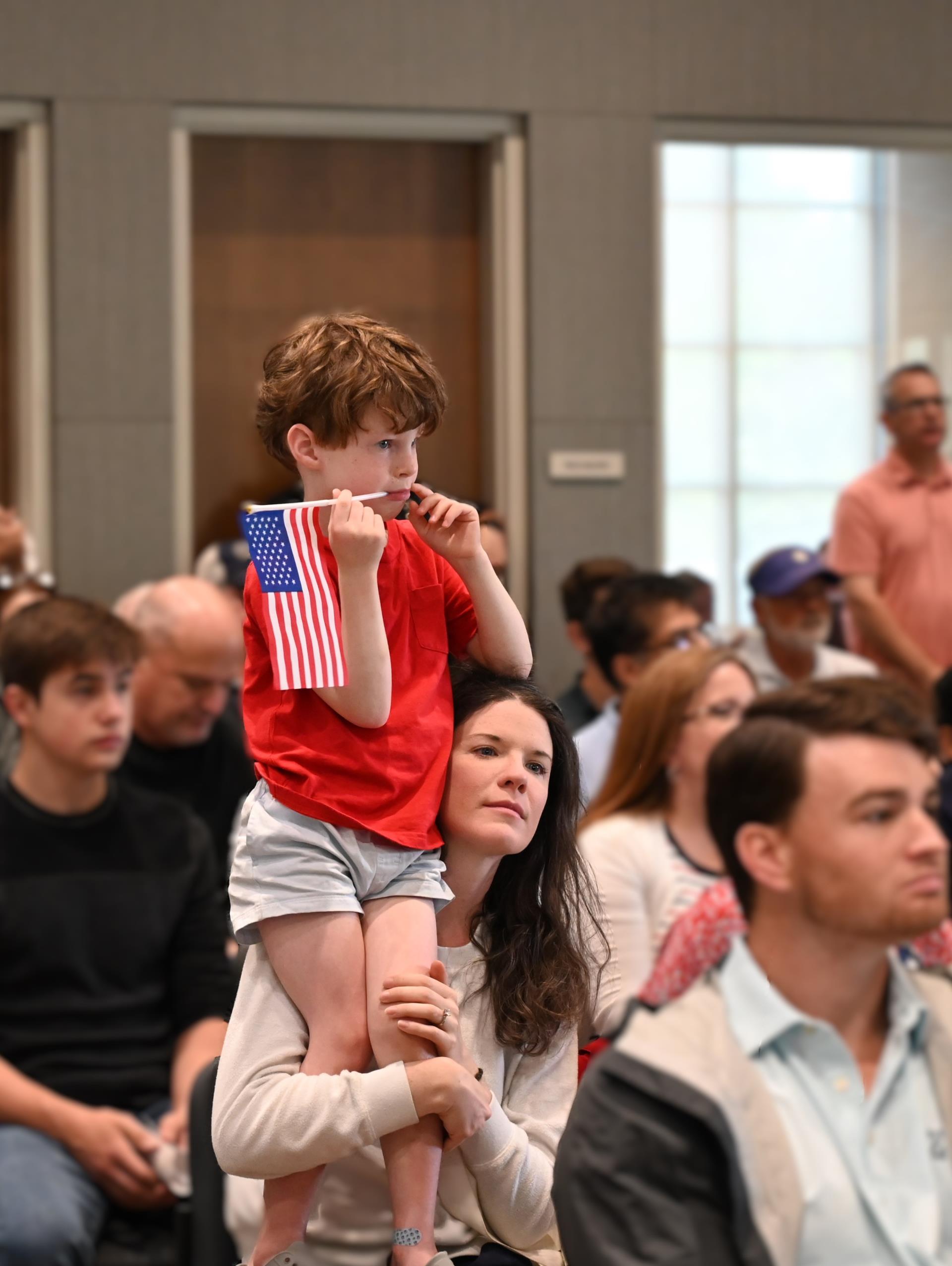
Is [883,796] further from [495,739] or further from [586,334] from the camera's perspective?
[586,334]

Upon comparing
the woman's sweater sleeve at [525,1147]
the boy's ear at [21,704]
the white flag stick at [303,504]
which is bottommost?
the woman's sweater sleeve at [525,1147]

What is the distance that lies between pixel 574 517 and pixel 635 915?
9.01ft

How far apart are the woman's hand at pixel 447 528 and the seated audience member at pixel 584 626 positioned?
2.60 m

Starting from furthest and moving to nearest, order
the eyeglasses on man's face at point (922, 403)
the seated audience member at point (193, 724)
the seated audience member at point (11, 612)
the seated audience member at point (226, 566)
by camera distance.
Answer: the eyeglasses on man's face at point (922, 403) < the seated audience member at point (226, 566) < the seated audience member at point (193, 724) < the seated audience member at point (11, 612)

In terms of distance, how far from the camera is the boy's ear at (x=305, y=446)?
4.19ft

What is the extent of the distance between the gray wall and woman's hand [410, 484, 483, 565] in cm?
405

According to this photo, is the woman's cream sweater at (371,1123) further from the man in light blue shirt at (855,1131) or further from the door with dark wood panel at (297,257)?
the door with dark wood panel at (297,257)

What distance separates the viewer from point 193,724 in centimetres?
375

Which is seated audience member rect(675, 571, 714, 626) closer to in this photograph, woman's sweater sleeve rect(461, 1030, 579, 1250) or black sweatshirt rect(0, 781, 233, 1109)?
black sweatshirt rect(0, 781, 233, 1109)

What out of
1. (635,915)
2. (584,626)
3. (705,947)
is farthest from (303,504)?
(584,626)

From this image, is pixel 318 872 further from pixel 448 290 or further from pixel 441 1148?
pixel 448 290

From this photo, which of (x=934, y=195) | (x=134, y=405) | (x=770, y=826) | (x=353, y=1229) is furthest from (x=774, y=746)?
(x=934, y=195)

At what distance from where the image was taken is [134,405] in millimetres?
5195

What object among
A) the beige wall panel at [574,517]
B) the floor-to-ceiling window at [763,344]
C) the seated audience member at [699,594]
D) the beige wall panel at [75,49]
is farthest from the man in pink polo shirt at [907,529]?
the floor-to-ceiling window at [763,344]
